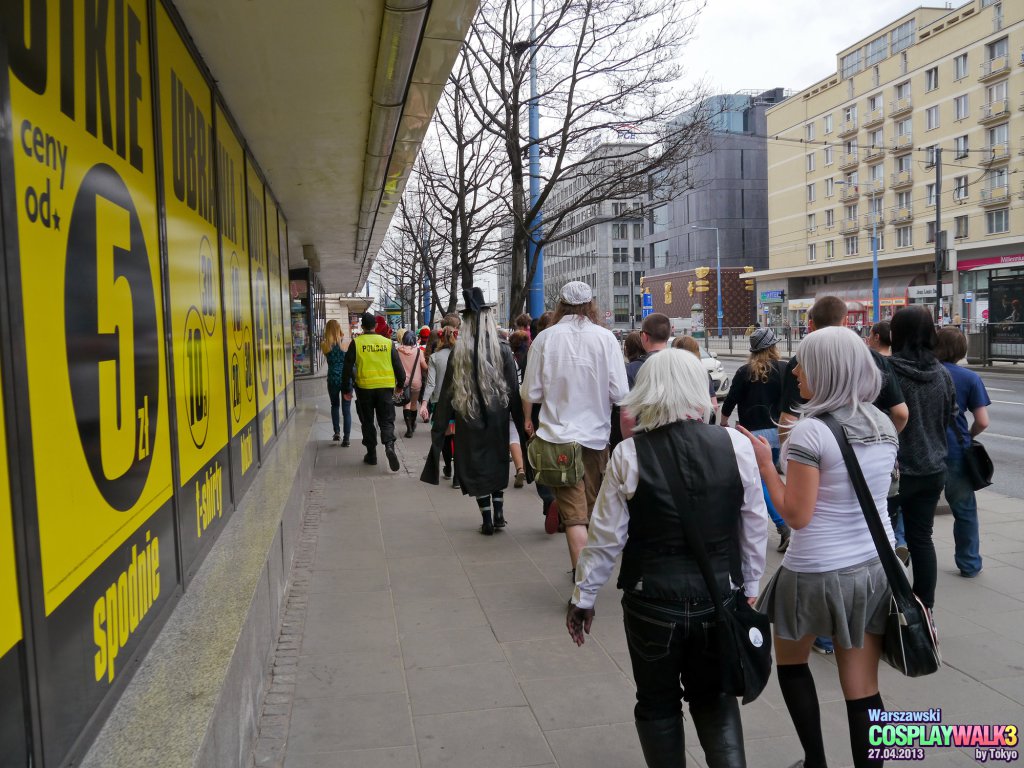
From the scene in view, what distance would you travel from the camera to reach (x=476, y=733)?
3.70 meters

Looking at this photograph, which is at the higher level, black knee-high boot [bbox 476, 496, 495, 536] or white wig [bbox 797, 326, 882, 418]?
white wig [bbox 797, 326, 882, 418]

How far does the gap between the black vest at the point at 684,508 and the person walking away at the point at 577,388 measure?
2.47m

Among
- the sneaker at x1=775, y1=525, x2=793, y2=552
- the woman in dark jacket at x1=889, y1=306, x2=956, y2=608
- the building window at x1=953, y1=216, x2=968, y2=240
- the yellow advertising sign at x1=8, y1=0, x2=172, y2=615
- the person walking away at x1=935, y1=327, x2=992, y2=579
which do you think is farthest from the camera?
the building window at x1=953, y1=216, x2=968, y2=240

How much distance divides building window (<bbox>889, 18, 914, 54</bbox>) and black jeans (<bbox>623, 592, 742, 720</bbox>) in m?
58.4

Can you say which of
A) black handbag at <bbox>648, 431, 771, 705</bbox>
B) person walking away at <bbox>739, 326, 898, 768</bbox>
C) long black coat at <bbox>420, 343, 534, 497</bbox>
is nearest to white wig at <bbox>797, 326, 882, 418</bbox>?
person walking away at <bbox>739, 326, 898, 768</bbox>

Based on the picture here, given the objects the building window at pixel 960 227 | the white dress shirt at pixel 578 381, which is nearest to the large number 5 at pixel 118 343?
the white dress shirt at pixel 578 381

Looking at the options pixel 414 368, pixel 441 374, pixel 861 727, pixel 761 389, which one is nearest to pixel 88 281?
pixel 861 727

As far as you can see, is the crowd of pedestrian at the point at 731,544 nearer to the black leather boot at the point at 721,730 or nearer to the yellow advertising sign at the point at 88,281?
the black leather boot at the point at 721,730

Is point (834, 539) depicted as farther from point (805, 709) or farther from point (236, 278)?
point (236, 278)

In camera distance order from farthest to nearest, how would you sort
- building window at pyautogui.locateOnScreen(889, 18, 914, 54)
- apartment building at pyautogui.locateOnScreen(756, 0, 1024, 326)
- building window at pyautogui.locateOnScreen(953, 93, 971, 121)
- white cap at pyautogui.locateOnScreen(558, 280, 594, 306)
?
1. building window at pyautogui.locateOnScreen(889, 18, 914, 54)
2. building window at pyautogui.locateOnScreen(953, 93, 971, 121)
3. apartment building at pyautogui.locateOnScreen(756, 0, 1024, 326)
4. white cap at pyautogui.locateOnScreen(558, 280, 594, 306)

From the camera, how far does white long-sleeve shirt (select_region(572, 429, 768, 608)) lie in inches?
113

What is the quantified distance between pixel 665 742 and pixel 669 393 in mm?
1165

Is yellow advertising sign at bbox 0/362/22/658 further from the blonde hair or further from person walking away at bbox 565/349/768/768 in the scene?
the blonde hair

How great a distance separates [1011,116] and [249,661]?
49826 millimetres
